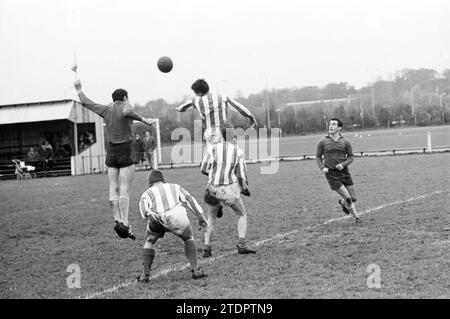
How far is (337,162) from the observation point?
514 inches

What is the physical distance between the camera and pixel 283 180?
2445cm

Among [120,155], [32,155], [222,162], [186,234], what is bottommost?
[186,234]

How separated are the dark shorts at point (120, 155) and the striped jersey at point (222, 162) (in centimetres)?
157

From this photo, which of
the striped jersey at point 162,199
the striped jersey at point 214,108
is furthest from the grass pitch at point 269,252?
the striped jersey at point 214,108

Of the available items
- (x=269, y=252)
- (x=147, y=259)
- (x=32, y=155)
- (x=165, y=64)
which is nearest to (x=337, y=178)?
(x=269, y=252)

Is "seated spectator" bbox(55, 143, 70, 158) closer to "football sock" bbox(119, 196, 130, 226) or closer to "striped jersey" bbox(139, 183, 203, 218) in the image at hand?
"football sock" bbox(119, 196, 130, 226)

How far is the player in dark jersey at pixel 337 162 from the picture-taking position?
12.9m

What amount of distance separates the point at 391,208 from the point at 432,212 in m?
1.23

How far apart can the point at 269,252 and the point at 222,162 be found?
5.25ft

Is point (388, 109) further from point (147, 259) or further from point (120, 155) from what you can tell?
point (147, 259)

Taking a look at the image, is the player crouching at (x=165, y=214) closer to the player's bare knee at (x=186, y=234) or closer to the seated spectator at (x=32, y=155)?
the player's bare knee at (x=186, y=234)

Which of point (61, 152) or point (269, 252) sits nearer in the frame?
point (269, 252)
